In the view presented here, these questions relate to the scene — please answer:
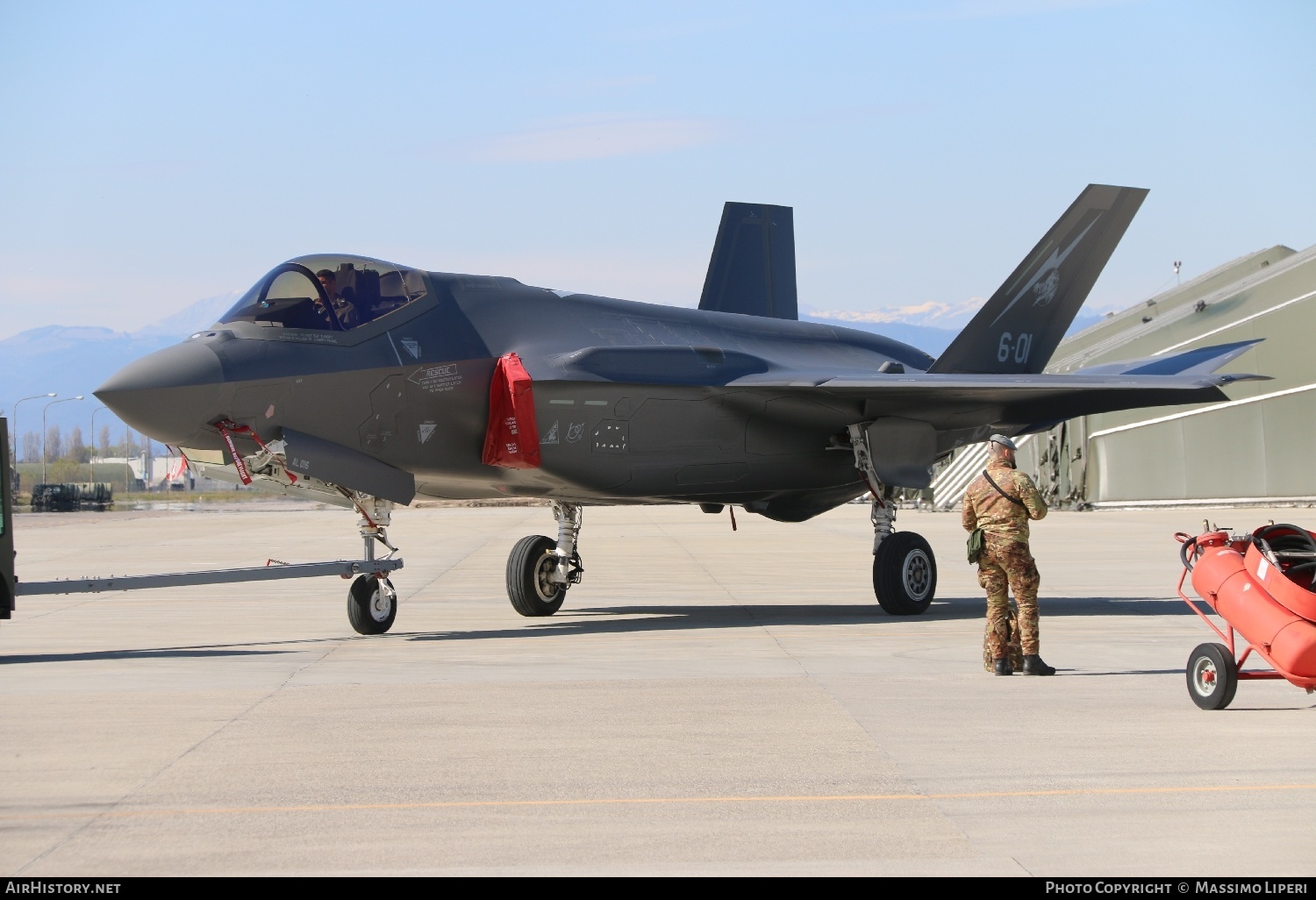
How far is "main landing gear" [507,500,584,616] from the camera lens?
50.7 feet

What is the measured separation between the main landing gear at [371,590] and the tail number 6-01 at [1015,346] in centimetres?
875

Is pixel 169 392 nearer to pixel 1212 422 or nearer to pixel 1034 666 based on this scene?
pixel 1034 666

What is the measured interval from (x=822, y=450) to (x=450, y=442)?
4741mm

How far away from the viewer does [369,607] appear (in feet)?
43.2

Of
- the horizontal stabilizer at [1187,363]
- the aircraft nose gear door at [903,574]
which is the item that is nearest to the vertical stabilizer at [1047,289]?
the horizontal stabilizer at [1187,363]

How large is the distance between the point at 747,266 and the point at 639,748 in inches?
570

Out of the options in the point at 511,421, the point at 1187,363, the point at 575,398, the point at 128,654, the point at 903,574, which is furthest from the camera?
the point at 1187,363

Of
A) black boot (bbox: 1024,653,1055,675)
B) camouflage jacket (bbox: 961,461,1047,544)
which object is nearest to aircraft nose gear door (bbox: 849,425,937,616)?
camouflage jacket (bbox: 961,461,1047,544)

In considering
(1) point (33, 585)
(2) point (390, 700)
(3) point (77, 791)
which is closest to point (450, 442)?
(1) point (33, 585)

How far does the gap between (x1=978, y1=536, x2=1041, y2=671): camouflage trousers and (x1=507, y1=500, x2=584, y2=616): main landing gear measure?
6.35 metres

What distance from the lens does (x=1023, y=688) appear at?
30.3 ft

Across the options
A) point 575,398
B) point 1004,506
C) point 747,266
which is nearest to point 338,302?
point 575,398

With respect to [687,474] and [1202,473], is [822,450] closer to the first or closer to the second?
[687,474]

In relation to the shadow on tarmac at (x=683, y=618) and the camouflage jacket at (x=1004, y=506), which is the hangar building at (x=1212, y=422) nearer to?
the shadow on tarmac at (x=683, y=618)
